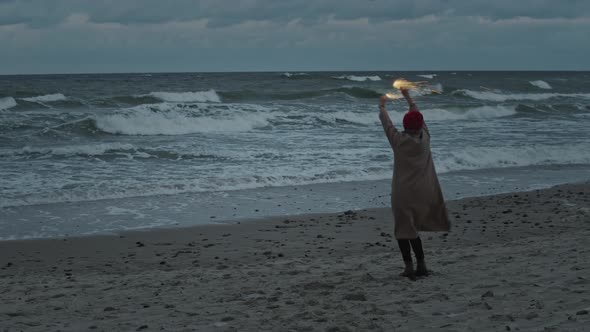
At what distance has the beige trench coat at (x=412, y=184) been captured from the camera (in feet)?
17.4

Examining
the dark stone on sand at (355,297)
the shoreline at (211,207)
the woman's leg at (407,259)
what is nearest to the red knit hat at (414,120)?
the woman's leg at (407,259)

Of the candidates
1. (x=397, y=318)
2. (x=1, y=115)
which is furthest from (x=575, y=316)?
(x=1, y=115)

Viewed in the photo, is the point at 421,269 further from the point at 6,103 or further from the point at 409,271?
the point at 6,103

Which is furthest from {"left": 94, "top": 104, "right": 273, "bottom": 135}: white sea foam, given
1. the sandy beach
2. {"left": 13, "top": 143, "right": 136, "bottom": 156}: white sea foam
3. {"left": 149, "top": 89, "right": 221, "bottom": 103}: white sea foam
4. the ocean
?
the sandy beach

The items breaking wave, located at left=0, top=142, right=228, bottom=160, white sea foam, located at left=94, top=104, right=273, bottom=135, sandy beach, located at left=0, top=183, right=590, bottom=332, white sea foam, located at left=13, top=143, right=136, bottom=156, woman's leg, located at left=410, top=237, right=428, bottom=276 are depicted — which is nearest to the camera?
sandy beach, located at left=0, top=183, right=590, bottom=332

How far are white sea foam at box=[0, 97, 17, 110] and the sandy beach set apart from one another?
23.7 metres

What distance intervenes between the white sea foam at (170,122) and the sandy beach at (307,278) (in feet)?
48.3

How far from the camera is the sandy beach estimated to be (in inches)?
176

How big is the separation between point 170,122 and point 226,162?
9.65 m

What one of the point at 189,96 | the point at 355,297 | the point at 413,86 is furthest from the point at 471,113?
the point at 355,297

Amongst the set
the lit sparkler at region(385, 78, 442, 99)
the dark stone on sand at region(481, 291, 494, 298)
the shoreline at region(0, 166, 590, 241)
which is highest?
the lit sparkler at region(385, 78, 442, 99)

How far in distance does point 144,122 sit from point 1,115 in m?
6.10

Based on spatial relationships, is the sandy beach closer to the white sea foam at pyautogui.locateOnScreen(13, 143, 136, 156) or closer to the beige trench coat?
the beige trench coat

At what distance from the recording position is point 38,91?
36281 millimetres
